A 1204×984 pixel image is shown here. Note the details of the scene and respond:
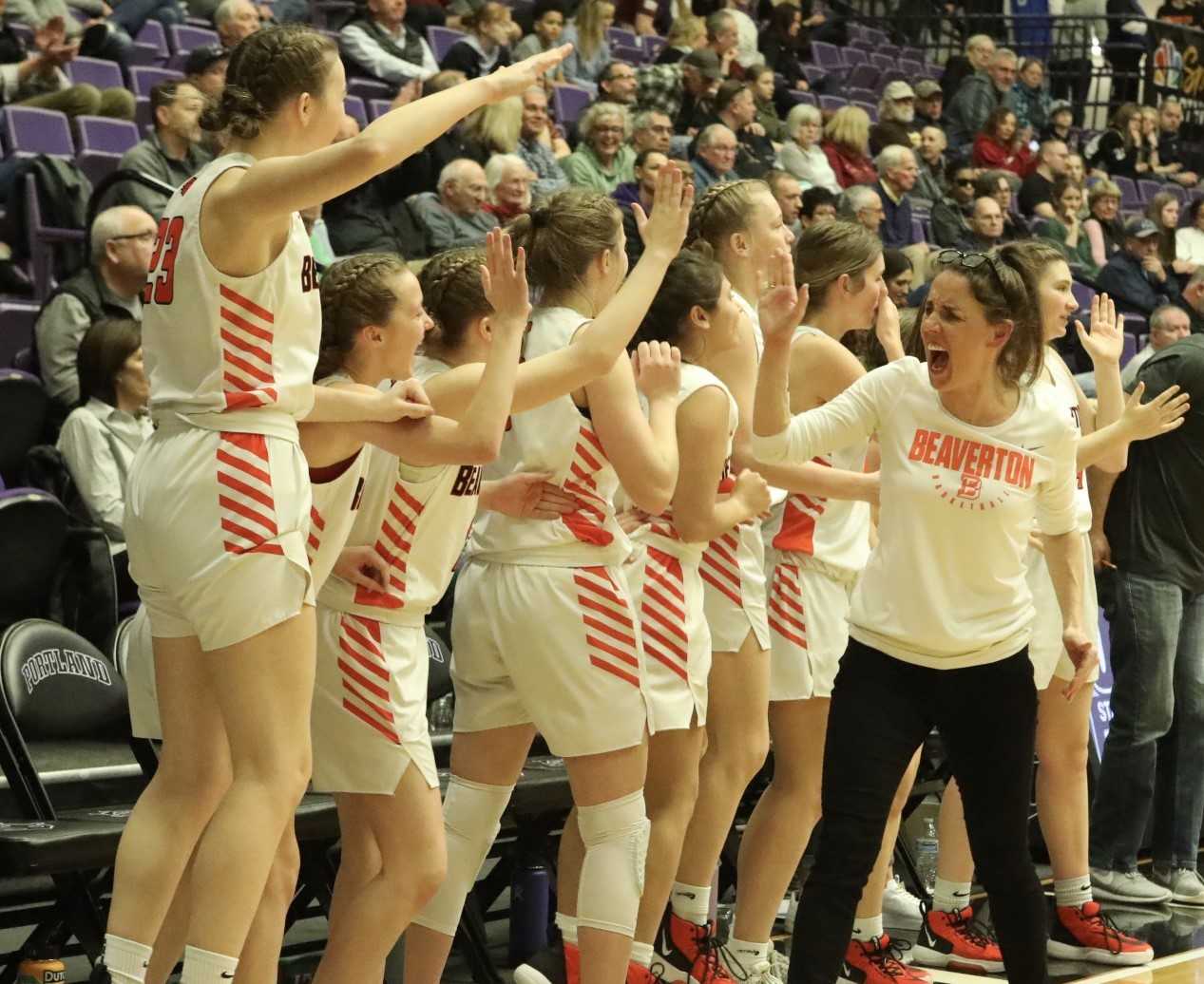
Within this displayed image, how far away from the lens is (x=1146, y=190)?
15.6 m

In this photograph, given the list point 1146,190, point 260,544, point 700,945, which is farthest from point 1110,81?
point 260,544

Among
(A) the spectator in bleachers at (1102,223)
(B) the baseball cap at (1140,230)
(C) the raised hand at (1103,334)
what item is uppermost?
(C) the raised hand at (1103,334)

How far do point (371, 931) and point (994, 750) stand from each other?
4.18 ft

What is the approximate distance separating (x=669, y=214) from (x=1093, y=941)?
256cm

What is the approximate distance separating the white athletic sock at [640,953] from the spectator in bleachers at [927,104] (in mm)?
11207

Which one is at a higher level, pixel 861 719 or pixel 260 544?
pixel 260 544

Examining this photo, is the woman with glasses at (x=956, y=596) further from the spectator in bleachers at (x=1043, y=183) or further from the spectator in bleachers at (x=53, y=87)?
the spectator in bleachers at (x=1043, y=183)

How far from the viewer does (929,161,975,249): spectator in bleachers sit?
38.3 ft

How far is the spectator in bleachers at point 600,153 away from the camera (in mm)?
9625

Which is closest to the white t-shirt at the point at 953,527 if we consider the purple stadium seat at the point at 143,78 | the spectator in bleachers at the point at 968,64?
the purple stadium seat at the point at 143,78

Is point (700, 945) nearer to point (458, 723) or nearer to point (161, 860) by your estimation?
point (458, 723)

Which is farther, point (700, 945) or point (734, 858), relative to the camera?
point (734, 858)

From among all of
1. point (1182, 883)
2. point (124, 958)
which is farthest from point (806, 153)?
point (124, 958)

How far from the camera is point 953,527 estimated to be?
3.66 metres
